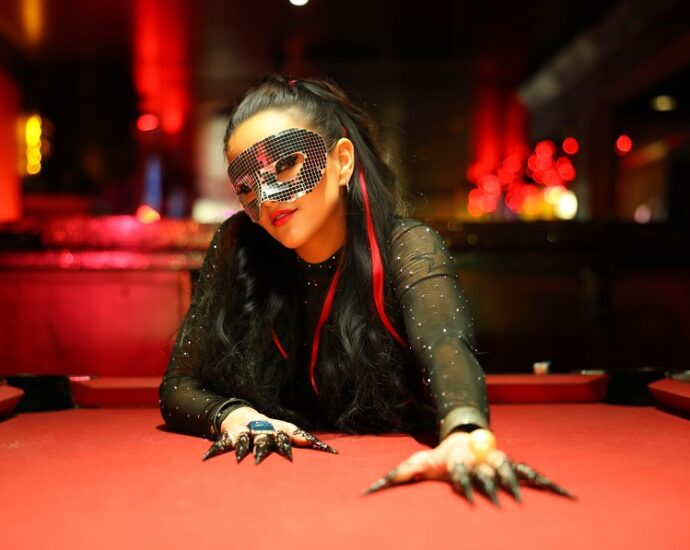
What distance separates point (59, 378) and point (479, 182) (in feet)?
28.5

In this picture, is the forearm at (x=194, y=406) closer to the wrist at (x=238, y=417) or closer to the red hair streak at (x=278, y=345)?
the wrist at (x=238, y=417)

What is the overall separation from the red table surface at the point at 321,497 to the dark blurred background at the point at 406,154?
2.87 ft

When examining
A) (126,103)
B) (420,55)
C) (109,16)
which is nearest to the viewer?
(109,16)

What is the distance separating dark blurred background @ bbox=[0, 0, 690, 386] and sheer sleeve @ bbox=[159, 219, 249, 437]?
0.54 m

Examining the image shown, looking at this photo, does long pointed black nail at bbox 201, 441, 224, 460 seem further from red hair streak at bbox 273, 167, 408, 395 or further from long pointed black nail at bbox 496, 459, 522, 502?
long pointed black nail at bbox 496, 459, 522, 502

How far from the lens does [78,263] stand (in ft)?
13.1

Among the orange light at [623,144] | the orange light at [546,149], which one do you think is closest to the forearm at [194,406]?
the orange light at [623,144]

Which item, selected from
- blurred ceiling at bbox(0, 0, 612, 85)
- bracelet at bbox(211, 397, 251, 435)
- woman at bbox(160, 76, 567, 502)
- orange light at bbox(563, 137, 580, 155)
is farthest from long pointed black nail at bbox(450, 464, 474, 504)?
orange light at bbox(563, 137, 580, 155)

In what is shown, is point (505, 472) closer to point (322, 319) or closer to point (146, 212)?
point (322, 319)

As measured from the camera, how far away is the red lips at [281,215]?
1.71 metres

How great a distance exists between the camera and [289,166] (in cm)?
170

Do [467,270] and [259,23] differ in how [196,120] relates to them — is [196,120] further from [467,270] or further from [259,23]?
[467,270]

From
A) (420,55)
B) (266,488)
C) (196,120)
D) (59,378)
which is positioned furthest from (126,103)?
(266,488)

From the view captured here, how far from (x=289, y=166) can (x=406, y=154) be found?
3.05 metres
